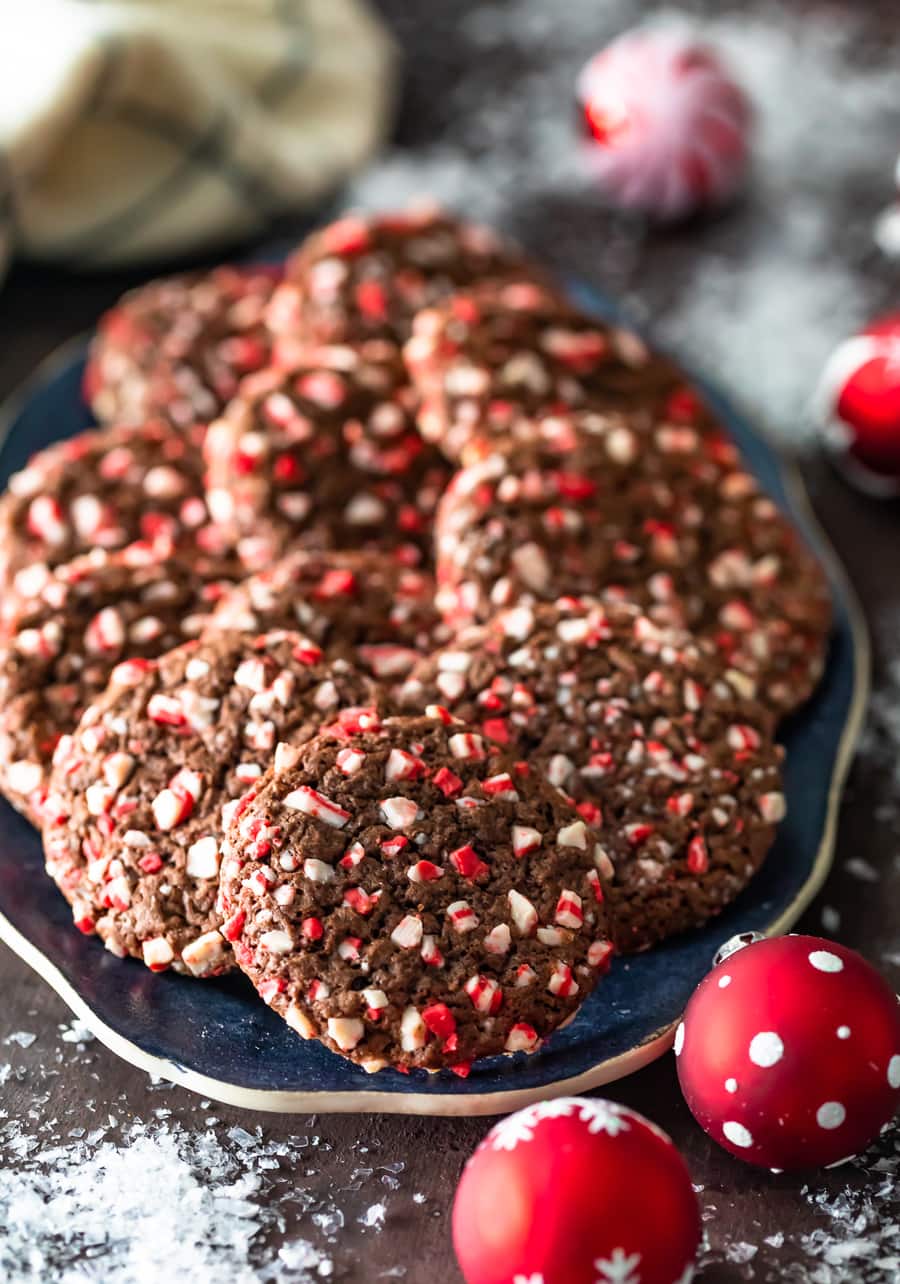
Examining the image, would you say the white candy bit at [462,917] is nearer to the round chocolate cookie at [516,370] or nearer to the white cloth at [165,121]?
the round chocolate cookie at [516,370]

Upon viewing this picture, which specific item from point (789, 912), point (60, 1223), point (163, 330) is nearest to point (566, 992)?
point (789, 912)

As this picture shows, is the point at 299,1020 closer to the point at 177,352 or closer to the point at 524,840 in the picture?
the point at 524,840

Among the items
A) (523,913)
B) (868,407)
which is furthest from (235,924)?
(868,407)

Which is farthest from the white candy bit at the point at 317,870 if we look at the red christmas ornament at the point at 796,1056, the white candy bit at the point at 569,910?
the red christmas ornament at the point at 796,1056

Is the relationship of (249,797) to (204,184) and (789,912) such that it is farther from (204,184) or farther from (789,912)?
(204,184)

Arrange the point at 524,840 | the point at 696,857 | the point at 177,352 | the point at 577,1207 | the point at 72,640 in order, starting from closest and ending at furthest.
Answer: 1. the point at 577,1207
2. the point at 524,840
3. the point at 696,857
4. the point at 72,640
5. the point at 177,352

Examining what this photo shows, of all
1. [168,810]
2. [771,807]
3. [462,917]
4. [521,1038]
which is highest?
[168,810]
